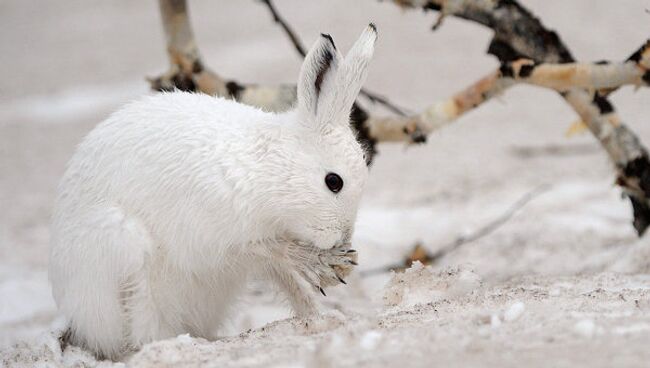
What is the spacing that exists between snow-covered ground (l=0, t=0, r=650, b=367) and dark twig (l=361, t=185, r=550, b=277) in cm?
4

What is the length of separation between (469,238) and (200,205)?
7.71 ft

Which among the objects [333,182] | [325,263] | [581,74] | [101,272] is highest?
[581,74]

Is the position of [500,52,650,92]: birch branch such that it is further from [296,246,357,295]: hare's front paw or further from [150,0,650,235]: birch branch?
[296,246,357,295]: hare's front paw

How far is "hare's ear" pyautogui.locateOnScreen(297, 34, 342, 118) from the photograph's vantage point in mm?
2789

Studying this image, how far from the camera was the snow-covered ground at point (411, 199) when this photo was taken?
2.27 m

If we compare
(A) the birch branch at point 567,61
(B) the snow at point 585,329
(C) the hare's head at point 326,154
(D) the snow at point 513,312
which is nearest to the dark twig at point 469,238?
(A) the birch branch at point 567,61

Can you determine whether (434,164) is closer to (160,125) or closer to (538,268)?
(538,268)

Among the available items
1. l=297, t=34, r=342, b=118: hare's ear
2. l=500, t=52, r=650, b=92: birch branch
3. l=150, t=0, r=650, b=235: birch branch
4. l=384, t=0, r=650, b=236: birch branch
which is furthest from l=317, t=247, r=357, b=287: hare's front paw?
l=384, t=0, r=650, b=236: birch branch

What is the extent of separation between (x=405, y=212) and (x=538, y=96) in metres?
2.99

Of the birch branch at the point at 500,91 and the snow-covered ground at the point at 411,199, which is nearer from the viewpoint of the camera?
the snow-covered ground at the point at 411,199

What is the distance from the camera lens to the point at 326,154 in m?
2.84

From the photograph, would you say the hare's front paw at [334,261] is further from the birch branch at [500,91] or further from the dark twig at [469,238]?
the dark twig at [469,238]

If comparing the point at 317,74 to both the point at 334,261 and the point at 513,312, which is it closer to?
the point at 334,261

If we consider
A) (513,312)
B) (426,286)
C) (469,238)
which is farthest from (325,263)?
(469,238)
